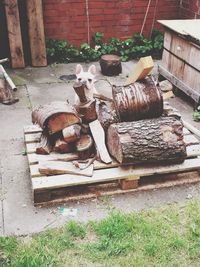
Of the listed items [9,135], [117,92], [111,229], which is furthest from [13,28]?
[111,229]

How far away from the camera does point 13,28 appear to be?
699 cm

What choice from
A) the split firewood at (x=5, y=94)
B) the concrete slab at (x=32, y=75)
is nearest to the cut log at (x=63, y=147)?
the split firewood at (x=5, y=94)

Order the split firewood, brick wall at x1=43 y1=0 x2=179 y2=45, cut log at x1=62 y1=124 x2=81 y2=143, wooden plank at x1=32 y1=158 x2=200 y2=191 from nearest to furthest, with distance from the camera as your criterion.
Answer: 1. wooden plank at x1=32 y1=158 x2=200 y2=191
2. cut log at x1=62 y1=124 x2=81 y2=143
3. the split firewood
4. brick wall at x1=43 y1=0 x2=179 y2=45

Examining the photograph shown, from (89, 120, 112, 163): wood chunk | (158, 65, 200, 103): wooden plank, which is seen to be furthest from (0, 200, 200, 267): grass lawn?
(158, 65, 200, 103): wooden plank

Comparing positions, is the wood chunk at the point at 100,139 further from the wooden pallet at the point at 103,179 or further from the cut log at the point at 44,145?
the cut log at the point at 44,145

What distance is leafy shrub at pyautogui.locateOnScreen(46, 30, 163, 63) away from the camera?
782 cm

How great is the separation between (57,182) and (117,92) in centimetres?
132

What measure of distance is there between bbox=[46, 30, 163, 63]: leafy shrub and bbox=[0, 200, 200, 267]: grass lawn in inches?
194

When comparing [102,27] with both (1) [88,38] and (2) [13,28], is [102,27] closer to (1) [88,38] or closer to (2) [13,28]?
(1) [88,38]

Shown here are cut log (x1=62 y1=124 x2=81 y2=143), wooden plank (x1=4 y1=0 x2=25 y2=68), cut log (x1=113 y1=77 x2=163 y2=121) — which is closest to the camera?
cut log (x1=62 y1=124 x2=81 y2=143)

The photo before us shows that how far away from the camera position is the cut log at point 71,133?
408 cm

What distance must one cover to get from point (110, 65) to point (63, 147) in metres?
3.32

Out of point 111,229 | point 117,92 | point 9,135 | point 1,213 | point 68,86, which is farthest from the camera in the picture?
point 68,86

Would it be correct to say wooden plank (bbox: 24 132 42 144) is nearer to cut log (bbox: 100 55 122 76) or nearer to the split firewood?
the split firewood
